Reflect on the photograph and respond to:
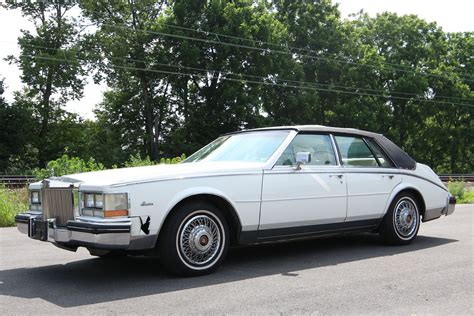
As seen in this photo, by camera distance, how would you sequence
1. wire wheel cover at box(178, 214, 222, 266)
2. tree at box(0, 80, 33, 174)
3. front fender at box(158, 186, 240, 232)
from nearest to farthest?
front fender at box(158, 186, 240, 232)
wire wheel cover at box(178, 214, 222, 266)
tree at box(0, 80, 33, 174)

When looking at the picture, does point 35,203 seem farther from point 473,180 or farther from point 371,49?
point 371,49

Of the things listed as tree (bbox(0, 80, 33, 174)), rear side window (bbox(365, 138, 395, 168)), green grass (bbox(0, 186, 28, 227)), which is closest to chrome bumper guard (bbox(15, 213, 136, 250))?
rear side window (bbox(365, 138, 395, 168))

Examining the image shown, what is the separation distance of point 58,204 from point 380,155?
4414 millimetres

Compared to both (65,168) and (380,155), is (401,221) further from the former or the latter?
(65,168)

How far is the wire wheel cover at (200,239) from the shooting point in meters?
5.32

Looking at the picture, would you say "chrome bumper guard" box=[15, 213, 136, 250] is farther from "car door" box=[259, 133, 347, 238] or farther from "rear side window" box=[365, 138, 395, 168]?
"rear side window" box=[365, 138, 395, 168]

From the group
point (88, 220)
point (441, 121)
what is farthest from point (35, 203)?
point (441, 121)

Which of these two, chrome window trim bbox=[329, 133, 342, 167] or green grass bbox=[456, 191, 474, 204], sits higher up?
chrome window trim bbox=[329, 133, 342, 167]

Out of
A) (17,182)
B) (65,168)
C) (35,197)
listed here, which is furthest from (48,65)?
(35,197)

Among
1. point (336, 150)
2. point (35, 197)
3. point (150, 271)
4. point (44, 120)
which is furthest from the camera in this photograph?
point (44, 120)

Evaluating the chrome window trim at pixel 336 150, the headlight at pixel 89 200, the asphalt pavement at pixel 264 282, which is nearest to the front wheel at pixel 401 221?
the asphalt pavement at pixel 264 282

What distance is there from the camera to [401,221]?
7332mm

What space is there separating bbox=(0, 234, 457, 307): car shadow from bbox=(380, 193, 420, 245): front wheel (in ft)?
0.45

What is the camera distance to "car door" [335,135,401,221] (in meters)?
6.79
